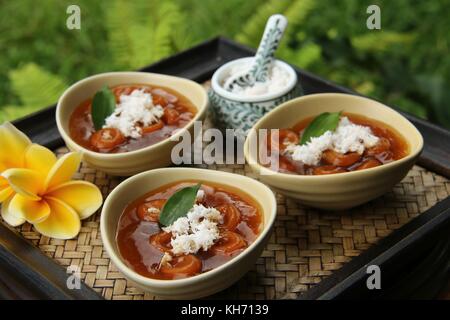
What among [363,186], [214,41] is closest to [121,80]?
[214,41]

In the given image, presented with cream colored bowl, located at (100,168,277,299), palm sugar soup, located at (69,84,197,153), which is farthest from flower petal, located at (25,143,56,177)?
cream colored bowl, located at (100,168,277,299)

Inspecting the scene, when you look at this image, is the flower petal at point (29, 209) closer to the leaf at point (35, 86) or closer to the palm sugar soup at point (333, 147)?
the palm sugar soup at point (333, 147)

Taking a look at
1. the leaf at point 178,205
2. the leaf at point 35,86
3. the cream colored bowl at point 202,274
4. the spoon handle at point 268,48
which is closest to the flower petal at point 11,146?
the cream colored bowl at point 202,274

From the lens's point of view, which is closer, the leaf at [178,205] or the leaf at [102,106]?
the leaf at [178,205]

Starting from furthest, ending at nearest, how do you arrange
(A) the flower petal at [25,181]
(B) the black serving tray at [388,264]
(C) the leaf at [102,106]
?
(C) the leaf at [102,106] → (A) the flower petal at [25,181] → (B) the black serving tray at [388,264]

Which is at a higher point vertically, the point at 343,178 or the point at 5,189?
the point at 343,178

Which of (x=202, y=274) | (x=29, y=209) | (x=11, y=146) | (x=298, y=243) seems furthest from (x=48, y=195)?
(x=298, y=243)

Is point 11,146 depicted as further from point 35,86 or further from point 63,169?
point 35,86
